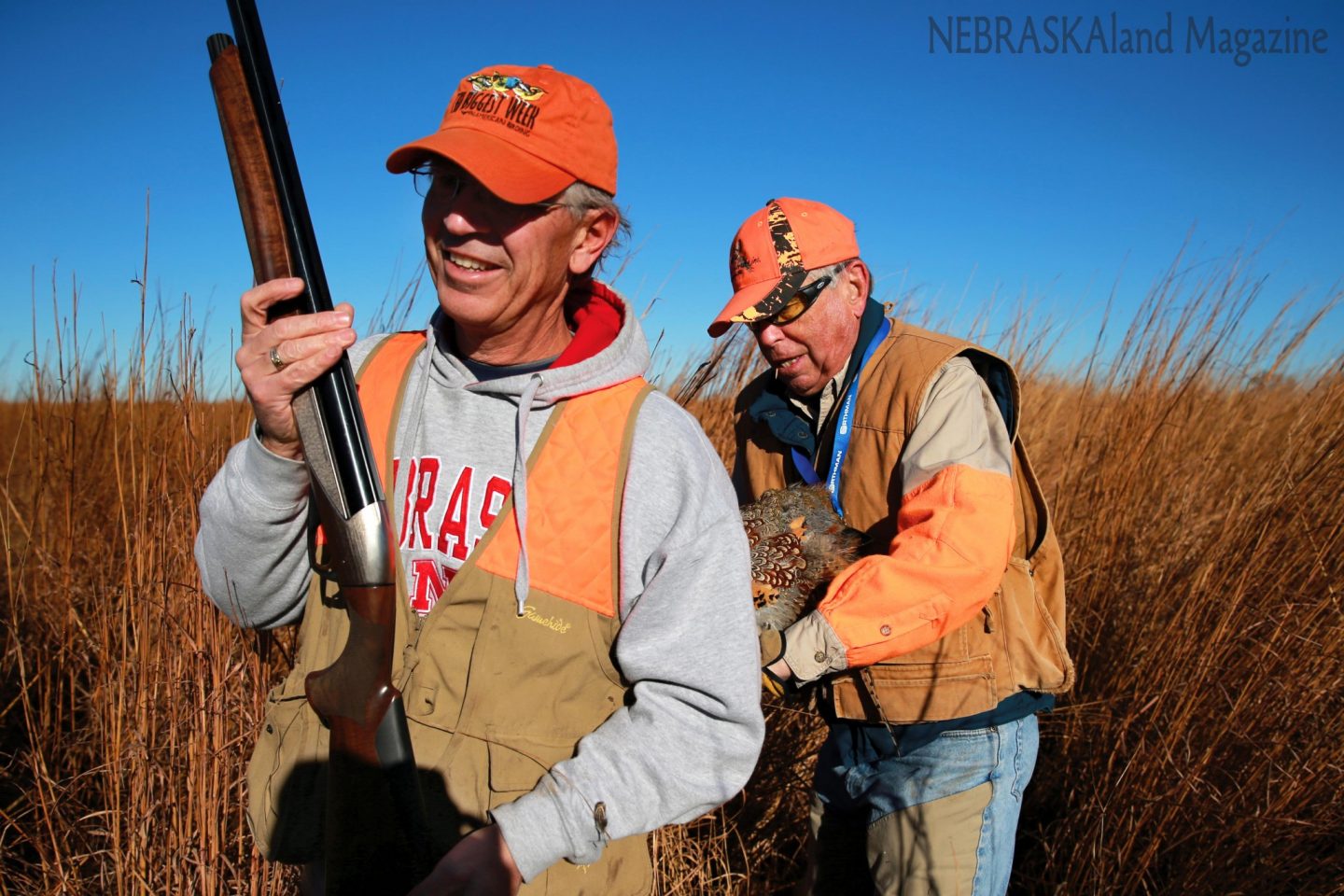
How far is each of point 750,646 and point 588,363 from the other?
0.56 meters

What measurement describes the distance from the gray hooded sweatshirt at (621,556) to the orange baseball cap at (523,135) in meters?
0.29

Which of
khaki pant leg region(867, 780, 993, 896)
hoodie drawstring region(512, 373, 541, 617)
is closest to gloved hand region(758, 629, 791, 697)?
khaki pant leg region(867, 780, 993, 896)

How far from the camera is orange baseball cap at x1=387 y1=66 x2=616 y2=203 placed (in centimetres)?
133

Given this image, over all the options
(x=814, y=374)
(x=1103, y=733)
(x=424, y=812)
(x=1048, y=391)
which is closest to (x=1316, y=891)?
(x=1103, y=733)

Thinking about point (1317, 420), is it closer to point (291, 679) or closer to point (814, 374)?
point (814, 374)

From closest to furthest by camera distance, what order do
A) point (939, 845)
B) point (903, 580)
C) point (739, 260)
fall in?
point (903, 580), point (939, 845), point (739, 260)

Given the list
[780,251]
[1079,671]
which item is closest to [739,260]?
[780,251]

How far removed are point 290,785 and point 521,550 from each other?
1.93 feet

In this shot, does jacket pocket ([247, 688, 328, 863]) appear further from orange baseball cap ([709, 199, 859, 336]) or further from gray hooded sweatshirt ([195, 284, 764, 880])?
orange baseball cap ([709, 199, 859, 336])

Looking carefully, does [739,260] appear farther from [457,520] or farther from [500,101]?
[457,520]

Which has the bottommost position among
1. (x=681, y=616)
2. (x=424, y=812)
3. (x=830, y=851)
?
(x=830, y=851)

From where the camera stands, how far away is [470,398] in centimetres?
145

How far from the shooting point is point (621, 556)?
4.32 ft

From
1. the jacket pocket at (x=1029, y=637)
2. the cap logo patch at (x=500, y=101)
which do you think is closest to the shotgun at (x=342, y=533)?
the cap logo patch at (x=500, y=101)
